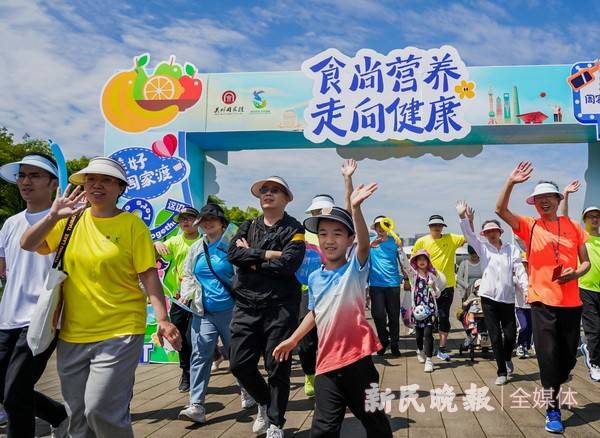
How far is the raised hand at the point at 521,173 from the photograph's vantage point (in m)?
4.18

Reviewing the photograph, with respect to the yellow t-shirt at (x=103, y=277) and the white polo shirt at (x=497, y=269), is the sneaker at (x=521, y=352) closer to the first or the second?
the white polo shirt at (x=497, y=269)

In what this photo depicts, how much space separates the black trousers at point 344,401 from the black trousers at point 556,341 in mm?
2072

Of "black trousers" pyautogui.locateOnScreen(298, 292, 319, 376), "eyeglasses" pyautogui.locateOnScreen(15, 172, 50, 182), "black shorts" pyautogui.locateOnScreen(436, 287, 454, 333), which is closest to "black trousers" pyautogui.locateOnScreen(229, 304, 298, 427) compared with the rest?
"black trousers" pyautogui.locateOnScreen(298, 292, 319, 376)

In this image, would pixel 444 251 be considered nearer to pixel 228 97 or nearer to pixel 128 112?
pixel 228 97

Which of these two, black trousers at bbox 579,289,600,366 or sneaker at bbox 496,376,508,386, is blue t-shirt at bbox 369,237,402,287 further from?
black trousers at bbox 579,289,600,366

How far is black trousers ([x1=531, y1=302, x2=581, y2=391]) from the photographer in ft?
14.2

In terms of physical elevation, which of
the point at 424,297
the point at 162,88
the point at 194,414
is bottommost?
the point at 194,414

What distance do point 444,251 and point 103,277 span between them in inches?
238

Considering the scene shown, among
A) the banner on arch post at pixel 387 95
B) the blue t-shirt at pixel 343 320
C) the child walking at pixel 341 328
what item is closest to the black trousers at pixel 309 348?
the child walking at pixel 341 328

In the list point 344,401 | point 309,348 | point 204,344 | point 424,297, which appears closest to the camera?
point 344,401


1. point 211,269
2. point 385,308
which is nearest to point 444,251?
point 385,308

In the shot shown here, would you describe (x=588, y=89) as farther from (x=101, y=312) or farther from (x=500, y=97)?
(x=101, y=312)

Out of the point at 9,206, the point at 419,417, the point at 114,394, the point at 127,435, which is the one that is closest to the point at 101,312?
the point at 114,394

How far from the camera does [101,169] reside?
3020 millimetres
